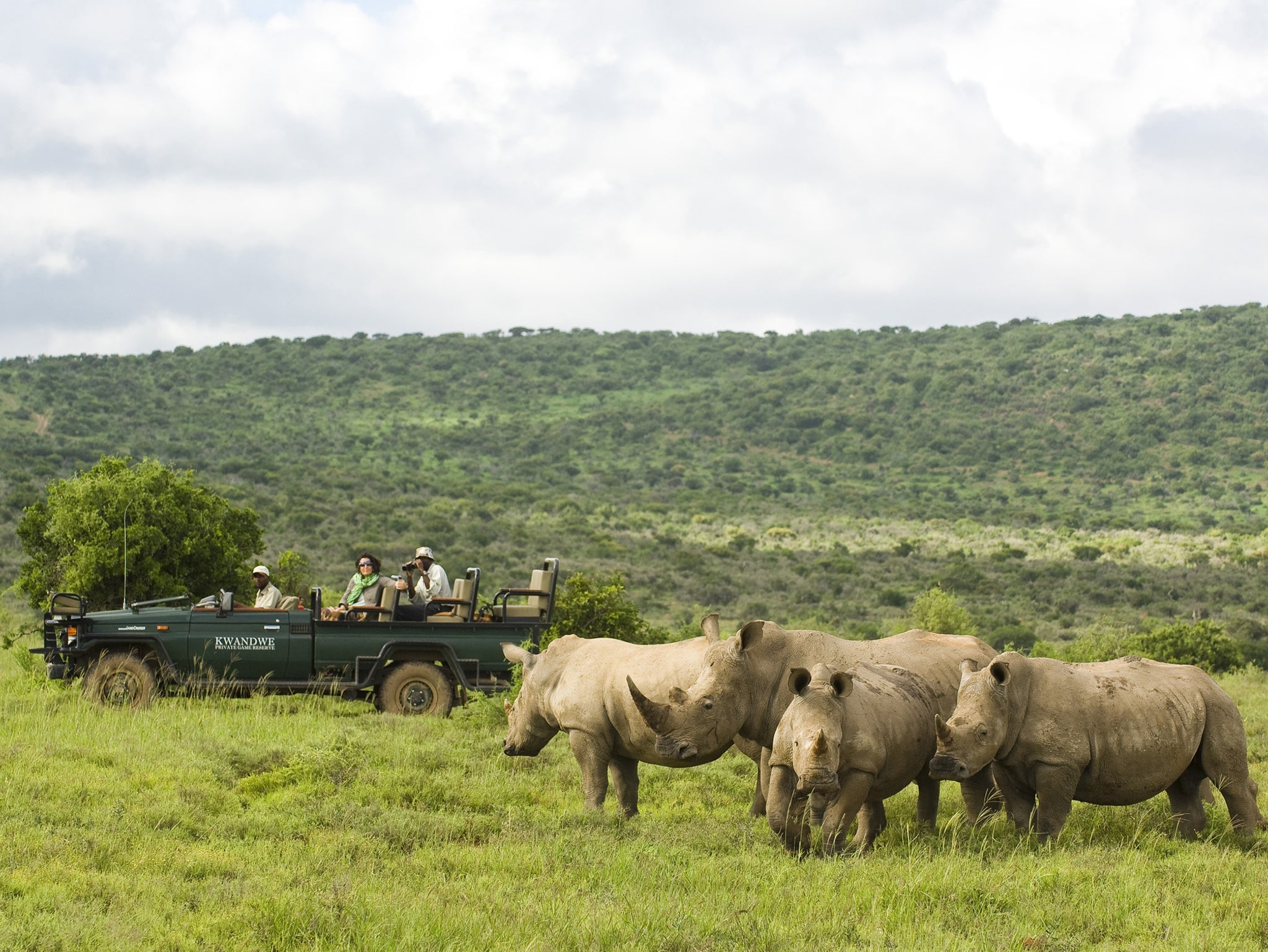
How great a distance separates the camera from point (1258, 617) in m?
36.9

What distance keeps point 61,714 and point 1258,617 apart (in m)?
33.4

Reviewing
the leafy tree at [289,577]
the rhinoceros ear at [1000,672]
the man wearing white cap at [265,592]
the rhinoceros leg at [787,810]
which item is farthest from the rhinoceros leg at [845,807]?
the leafy tree at [289,577]

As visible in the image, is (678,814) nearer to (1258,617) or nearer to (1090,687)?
(1090,687)

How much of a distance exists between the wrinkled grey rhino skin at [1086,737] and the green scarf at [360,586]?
332 inches

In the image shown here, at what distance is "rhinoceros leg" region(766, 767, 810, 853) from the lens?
27.3 ft

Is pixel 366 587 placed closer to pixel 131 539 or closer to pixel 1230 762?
pixel 131 539

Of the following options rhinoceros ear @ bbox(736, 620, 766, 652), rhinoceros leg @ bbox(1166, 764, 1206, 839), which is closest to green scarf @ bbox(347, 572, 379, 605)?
rhinoceros ear @ bbox(736, 620, 766, 652)

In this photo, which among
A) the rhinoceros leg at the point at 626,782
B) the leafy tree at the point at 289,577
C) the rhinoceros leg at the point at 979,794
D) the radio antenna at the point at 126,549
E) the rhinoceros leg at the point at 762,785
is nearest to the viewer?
the rhinoceros leg at the point at 762,785

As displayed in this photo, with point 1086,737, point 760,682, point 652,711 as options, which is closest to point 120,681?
point 652,711

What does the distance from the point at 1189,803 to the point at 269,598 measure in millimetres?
10399

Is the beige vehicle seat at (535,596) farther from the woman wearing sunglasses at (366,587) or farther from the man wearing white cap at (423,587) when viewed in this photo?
the woman wearing sunglasses at (366,587)

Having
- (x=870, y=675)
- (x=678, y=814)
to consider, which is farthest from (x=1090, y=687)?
(x=678, y=814)

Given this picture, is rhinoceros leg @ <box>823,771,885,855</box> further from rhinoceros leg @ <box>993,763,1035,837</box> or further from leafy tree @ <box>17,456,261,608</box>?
leafy tree @ <box>17,456,261,608</box>

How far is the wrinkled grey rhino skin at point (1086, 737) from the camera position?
28.3 ft
